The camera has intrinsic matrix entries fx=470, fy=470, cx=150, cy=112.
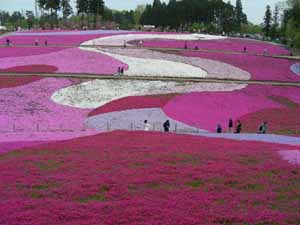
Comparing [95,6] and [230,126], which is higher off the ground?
[95,6]

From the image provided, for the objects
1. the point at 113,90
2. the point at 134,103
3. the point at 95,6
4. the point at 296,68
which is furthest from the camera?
the point at 95,6

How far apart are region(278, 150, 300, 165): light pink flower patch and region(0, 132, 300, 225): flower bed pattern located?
0.37 metres

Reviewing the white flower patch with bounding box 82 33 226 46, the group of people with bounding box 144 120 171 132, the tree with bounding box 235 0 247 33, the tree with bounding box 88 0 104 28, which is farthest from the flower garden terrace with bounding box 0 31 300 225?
the tree with bounding box 235 0 247 33

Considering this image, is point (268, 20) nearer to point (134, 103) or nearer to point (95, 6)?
point (95, 6)

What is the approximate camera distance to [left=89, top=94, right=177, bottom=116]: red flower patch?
40.5m

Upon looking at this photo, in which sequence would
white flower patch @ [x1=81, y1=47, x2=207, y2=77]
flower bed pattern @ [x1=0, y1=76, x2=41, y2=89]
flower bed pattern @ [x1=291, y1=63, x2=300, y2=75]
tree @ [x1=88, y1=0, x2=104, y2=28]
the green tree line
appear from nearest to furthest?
flower bed pattern @ [x1=0, y1=76, x2=41, y2=89] → white flower patch @ [x1=81, y1=47, x2=207, y2=77] → flower bed pattern @ [x1=291, y1=63, x2=300, y2=75] → tree @ [x1=88, y1=0, x2=104, y2=28] → the green tree line

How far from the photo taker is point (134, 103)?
Answer: 42.1 m

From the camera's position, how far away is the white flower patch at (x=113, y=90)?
43.2 meters

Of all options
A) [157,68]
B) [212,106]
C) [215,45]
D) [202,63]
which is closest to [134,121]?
[212,106]

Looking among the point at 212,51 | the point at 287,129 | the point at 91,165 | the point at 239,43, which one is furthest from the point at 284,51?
the point at 91,165

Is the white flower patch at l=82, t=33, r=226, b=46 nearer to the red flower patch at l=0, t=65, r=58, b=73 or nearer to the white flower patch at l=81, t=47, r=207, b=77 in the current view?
the white flower patch at l=81, t=47, r=207, b=77

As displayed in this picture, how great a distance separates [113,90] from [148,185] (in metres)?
30.8

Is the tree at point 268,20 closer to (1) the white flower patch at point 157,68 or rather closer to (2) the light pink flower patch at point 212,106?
(1) the white flower patch at point 157,68

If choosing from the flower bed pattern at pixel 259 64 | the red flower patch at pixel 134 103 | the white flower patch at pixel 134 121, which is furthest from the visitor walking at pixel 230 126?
the flower bed pattern at pixel 259 64
